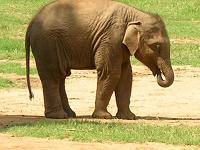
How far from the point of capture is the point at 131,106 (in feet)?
50.0

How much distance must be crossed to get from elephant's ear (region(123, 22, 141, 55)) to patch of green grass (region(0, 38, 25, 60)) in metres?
9.90

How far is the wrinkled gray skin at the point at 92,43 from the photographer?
42.2 feet

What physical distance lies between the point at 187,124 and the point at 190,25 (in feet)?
60.8

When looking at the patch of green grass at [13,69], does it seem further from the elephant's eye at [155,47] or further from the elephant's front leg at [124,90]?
the elephant's eye at [155,47]

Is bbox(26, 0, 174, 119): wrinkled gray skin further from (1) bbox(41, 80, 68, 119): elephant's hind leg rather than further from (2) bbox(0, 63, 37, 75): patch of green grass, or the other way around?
(2) bbox(0, 63, 37, 75): patch of green grass

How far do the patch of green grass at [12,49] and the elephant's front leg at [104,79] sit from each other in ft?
31.7

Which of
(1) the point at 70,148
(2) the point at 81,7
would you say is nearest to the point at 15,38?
(2) the point at 81,7

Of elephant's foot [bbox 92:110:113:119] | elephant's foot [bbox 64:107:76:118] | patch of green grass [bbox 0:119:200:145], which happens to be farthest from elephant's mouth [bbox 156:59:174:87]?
patch of green grass [bbox 0:119:200:145]

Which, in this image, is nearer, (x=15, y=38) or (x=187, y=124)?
(x=187, y=124)

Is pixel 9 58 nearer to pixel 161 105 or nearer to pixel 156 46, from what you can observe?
pixel 161 105

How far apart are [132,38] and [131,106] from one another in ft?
8.75

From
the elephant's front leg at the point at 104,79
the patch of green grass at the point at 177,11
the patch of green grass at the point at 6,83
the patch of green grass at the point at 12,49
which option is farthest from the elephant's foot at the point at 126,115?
the patch of green grass at the point at 177,11

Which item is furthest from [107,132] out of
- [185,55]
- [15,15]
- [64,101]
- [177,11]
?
[177,11]

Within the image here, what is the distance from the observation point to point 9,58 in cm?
2245
